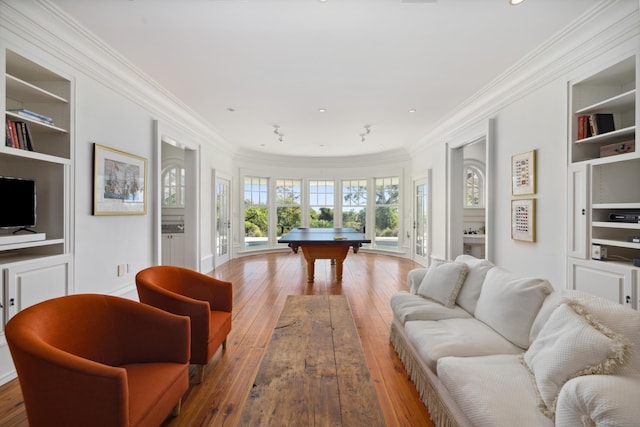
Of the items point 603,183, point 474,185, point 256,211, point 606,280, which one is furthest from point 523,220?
point 256,211

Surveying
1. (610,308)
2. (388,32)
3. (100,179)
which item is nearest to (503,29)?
(388,32)

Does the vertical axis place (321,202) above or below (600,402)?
above

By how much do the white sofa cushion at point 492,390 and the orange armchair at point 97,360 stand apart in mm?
1520

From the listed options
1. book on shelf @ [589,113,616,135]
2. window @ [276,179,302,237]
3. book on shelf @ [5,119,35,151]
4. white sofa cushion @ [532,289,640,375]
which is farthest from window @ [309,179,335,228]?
white sofa cushion @ [532,289,640,375]

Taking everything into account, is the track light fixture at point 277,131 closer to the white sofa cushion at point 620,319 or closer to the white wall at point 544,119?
the white wall at point 544,119

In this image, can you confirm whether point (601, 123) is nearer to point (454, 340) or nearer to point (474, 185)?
point (454, 340)

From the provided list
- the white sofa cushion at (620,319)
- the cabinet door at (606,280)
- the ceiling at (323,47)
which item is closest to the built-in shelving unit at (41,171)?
the ceiling at (323,47)

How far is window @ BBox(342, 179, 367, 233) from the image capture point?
348 inches

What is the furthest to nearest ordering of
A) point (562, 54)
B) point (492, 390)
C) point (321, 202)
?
point (321, 202)
point (562, 54)
point (492, 390)

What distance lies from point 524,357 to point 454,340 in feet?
1.27

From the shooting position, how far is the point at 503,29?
2605 millimetres

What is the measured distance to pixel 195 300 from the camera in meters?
2.26

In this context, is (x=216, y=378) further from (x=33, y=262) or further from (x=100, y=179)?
(x=100, y=179)

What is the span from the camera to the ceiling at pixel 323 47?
7.73 ft
